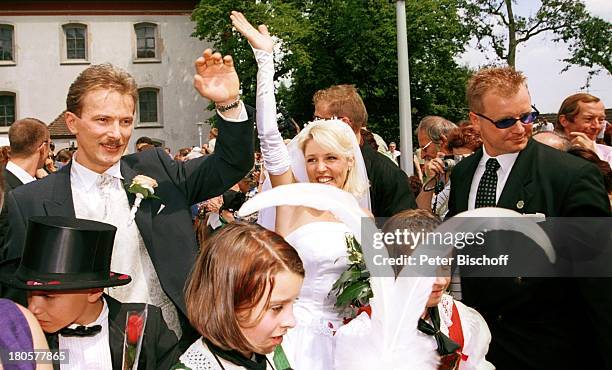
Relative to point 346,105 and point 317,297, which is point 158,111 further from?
point 317,297

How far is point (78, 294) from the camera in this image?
2.66 metres

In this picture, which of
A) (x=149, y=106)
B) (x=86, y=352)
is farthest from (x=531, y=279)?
(x=149, y=106)

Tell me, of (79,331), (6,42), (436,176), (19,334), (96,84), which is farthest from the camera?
(6,42)

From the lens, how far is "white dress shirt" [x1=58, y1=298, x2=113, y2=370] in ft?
8.91

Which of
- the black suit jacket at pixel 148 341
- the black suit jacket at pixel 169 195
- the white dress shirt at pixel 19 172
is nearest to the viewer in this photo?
the black suit jacket at pixel 148 341

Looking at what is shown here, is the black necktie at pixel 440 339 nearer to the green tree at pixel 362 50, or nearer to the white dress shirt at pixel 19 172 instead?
the white dress shirt at pixel 19 172

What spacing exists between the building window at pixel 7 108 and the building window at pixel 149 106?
7.03 metres

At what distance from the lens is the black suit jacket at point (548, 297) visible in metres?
3.41

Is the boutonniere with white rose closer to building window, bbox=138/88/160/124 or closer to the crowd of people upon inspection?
the crowd of people

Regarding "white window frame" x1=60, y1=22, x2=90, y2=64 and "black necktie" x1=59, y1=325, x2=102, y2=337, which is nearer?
"black necktie" x1=59, y1=325, x2=102, y2=337

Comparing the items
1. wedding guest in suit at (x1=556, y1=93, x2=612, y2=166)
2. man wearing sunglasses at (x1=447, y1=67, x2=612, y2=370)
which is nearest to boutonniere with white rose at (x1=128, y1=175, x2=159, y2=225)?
man wearing sunglasses at (x1=447, y1=67, x2=612, y2=370)

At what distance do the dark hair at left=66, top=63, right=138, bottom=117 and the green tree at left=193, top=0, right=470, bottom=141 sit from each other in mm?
32131

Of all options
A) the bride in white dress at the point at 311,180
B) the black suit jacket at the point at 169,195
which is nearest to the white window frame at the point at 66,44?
the bride in white dress at the point at 311,180

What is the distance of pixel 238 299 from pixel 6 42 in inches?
1707
